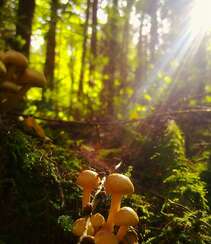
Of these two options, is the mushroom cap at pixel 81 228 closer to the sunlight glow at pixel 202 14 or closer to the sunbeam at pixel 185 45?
the sunbeam at pixel 185 45

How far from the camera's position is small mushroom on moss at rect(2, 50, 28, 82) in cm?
431

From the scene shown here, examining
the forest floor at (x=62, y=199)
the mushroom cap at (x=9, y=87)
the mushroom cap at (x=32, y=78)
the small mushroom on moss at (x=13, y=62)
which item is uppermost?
the small mushroom on moss at (x=13, y=62)

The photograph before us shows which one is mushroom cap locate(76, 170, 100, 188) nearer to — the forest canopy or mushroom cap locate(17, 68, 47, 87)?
the forest canopy

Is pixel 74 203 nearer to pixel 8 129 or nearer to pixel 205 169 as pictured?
pixel 8 129

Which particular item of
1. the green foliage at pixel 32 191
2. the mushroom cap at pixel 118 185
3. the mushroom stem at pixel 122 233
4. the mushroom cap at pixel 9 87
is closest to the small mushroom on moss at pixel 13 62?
the mushroom cap at pixel 9 87

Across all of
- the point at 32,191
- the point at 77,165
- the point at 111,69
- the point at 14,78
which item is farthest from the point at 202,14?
the point at 32,191

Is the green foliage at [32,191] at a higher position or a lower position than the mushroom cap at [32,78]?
lower

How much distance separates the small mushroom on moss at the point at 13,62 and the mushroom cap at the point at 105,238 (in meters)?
2.79

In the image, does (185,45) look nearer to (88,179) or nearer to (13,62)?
(13,62)

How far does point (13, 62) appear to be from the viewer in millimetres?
4336

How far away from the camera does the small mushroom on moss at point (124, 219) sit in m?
2.18

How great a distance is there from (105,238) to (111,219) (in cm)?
23

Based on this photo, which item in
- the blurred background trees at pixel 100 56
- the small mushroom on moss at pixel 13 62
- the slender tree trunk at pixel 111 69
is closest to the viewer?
the small mushroom on moss at pixel 13 62

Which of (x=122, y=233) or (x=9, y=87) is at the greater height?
(x=9, y=87)
